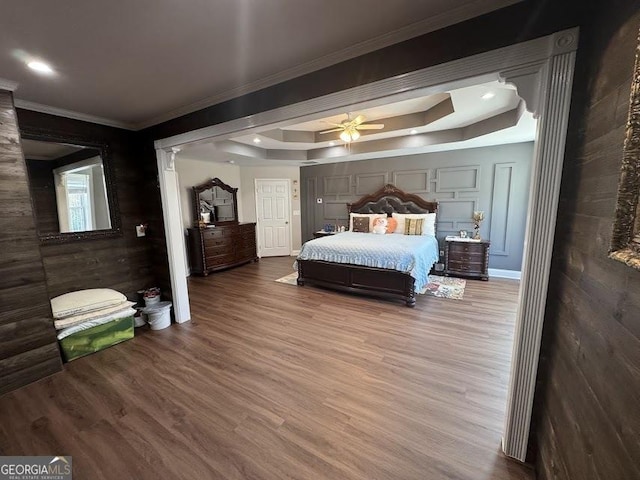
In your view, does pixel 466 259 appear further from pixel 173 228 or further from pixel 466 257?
pixel 173 228

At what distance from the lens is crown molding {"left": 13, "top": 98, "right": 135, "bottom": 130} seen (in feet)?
7.73

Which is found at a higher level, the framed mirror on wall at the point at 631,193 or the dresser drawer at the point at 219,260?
the framed mirror on wall at the point at 631,193

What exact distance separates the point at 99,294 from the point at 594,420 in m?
3.79

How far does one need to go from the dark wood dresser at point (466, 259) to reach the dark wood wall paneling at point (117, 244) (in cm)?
480

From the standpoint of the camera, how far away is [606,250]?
2.81 ft

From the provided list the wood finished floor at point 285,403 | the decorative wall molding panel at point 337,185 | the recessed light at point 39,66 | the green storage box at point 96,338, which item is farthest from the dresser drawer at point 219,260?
the recessed light at point 39,66

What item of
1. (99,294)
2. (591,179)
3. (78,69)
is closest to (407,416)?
(591,179)

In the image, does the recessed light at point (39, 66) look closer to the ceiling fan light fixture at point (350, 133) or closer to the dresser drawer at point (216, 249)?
the ceiling fan light fixture at point (350, 133)

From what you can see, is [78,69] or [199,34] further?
[78,69]

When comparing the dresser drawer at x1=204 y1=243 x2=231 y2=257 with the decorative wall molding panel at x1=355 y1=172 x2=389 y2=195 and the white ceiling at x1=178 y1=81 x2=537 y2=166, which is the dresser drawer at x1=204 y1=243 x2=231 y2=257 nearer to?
the white ceiling at x1=178 y1=81 x2=537 y2=166

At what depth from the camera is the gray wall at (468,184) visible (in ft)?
14.6

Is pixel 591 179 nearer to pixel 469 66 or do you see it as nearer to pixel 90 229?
pixel 469 66

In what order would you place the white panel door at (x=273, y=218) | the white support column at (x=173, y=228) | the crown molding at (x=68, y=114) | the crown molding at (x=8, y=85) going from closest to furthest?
the crown molding at (x=8, y=85) → the crown molding at (x=68, y=114) → the white support column at (x=173, y=228) → the white panel door at (x=273, y=218)

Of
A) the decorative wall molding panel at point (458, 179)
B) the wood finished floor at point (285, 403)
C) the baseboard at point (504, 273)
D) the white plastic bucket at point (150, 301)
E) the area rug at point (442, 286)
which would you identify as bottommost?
the wood finished floor at point (285, 403)
